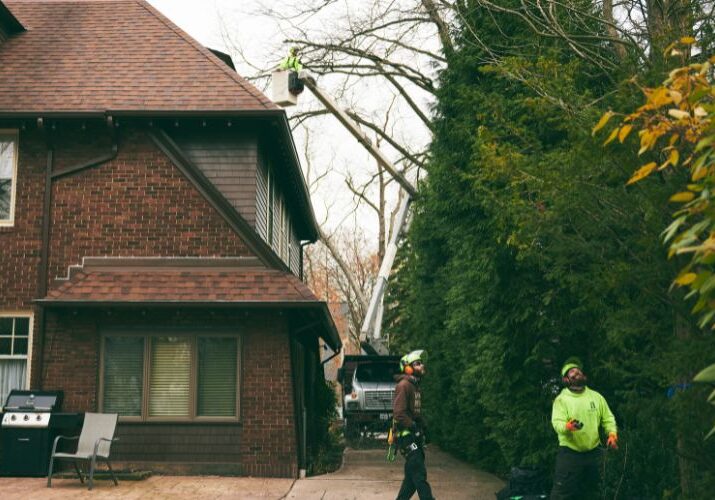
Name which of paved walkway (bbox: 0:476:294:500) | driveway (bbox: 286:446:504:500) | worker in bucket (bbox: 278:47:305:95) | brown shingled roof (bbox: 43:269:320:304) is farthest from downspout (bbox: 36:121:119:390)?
driveway (bbox: 286:446:504:500)

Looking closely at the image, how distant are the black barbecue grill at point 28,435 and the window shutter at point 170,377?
1372mm

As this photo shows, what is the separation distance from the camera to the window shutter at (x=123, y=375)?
48.2 ft

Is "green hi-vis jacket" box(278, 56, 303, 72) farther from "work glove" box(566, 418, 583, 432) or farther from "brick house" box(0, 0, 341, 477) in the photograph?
"work glove" box(566, 418, 583, 432)

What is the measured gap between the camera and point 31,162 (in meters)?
15.6

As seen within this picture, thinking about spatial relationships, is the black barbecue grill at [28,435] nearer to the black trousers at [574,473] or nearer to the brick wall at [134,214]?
the brick wall at [134,214]

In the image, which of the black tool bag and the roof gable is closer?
the black tool bag

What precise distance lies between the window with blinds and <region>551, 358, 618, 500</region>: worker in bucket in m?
7.16

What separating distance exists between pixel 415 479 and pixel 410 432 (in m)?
0.58

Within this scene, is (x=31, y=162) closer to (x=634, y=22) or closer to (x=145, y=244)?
(x=145, y=244)

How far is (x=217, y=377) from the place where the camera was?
48.5 feet

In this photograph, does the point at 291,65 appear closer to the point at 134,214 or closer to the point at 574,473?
the point at 134,214

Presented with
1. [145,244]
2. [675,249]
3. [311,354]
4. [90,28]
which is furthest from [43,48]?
[675,249]

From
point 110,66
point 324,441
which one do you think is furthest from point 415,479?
point 324,441

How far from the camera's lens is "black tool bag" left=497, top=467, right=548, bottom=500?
9.75 meters
